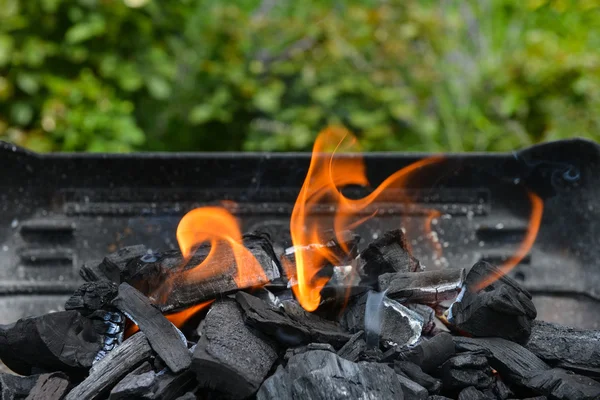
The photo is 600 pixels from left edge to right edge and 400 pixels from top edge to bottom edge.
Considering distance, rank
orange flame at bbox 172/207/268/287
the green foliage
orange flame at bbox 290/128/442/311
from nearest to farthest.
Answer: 1. orange flame at bbox 172/207/268/287
2. orange flame at bbox 290/128/442/311
3. the green foliage

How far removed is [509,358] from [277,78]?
2.65m

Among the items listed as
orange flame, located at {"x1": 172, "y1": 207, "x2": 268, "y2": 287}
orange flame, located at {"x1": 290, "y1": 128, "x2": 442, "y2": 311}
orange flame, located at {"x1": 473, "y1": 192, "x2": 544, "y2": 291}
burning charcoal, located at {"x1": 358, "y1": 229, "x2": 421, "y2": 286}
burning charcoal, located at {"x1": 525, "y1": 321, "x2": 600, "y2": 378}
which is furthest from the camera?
orange flame, located at {"x1": 473, "y1": 192, "x2": 544, "y2": 291}

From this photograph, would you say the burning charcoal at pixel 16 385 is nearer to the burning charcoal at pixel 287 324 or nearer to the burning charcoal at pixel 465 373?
the burning charcoal at pixel 287 324

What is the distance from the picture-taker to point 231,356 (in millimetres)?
1412

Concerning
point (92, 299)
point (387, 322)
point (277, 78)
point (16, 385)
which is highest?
point (387, 322)

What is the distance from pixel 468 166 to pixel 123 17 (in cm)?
231

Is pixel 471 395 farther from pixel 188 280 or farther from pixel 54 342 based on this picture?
pixel 54 342

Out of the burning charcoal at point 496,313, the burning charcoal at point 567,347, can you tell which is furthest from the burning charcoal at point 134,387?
the burning charcoal at point 567,347

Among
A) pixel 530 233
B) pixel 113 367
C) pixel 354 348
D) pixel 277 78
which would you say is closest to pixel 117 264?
pixel 113 367

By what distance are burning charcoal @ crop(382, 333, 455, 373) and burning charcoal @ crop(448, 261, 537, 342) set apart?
101 mm

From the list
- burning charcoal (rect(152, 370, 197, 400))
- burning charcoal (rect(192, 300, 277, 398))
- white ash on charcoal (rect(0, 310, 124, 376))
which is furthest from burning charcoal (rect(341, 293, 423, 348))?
white ash on charcoal (rect(0, 310, 124, 376))

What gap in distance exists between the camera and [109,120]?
3.65m

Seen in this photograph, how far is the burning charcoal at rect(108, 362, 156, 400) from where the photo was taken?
137cm

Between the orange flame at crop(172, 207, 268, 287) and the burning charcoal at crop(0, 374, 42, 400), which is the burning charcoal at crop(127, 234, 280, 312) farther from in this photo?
the burning charcoal at crop(0, 374, 42, 400)
